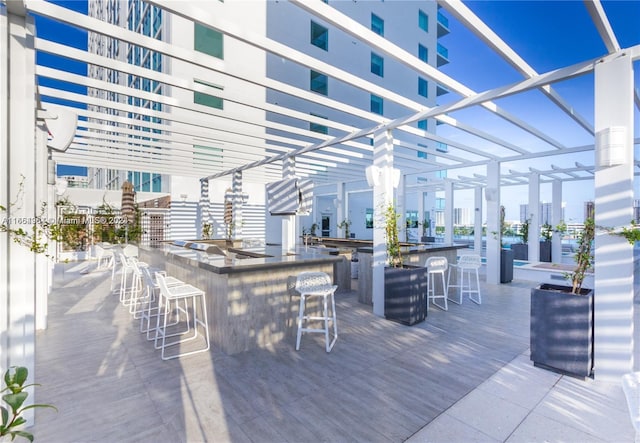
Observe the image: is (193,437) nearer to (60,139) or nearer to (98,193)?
(60,139)

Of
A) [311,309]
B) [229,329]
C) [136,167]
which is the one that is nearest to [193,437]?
[229,329]

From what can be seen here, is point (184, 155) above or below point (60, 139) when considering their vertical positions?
above

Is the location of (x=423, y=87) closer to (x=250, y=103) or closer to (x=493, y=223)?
(x=493, y=223)

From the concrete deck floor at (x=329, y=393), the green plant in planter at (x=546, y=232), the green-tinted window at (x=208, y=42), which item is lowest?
the concrete deck floor at (x=329, y=393)

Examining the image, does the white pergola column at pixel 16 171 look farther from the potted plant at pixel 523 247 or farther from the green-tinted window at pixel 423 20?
the green-tinted window at pixel 423 20

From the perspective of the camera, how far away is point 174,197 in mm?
11422

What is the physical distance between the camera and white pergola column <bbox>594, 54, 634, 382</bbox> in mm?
2648

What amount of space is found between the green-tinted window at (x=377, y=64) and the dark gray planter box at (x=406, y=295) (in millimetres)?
11946

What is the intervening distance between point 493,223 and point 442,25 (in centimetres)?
1512

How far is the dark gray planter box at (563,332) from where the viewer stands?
273cm


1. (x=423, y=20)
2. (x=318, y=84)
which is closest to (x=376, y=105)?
(x=318, y=84)

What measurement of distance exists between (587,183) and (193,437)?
13.5 meters

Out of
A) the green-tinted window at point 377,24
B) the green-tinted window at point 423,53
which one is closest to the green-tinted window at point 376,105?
the green-tinted window at point 377,24

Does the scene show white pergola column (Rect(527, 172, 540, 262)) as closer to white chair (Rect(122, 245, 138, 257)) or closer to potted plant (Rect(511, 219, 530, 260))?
potted plant (Rect(511, 219, 530, 260))
